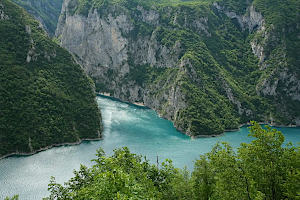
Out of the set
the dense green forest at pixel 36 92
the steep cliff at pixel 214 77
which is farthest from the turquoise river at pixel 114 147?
the steep cliff at pixel 214 77

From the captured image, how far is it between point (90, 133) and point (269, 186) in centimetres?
9180

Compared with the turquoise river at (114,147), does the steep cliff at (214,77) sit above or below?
above

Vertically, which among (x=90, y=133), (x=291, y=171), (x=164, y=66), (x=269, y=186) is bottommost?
(x=90, y=133)

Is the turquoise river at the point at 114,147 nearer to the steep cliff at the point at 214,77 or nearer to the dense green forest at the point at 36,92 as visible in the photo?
the dense green forest at the point at 36,92

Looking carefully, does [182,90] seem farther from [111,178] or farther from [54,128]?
[111,178]

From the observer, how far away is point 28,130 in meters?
93.8

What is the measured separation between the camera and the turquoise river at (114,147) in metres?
73.0

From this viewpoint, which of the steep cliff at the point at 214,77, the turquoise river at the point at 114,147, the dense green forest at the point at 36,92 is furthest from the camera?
the steep cliff at the point at 214,77

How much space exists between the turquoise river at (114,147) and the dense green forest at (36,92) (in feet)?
21.3

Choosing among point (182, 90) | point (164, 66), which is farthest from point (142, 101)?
point (182, 90)

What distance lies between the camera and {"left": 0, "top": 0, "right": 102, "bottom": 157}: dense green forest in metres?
92.8

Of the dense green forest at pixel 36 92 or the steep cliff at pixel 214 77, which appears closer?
the dense green forest at pixel 36 92

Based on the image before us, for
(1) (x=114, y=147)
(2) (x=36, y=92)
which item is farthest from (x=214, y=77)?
(2) (x=36, y=92)

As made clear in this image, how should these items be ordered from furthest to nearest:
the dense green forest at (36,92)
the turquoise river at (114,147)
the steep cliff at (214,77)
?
the steep cliff at (214,77) → the dense green forest at (36,92) → the turquoise river at (114,147)
